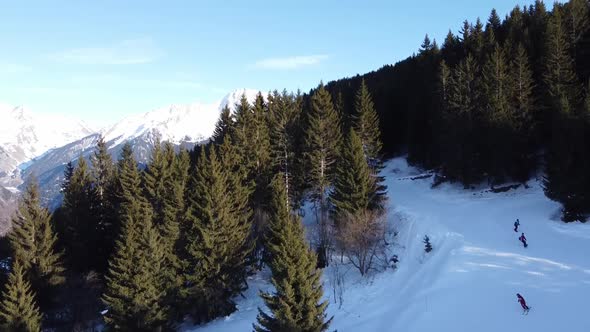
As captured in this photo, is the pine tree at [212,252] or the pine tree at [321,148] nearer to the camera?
the pine tree at [212,252]

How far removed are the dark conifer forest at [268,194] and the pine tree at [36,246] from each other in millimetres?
113

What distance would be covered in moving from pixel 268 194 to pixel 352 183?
9.71 m

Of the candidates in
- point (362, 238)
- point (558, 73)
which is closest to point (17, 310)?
point (362, 238)

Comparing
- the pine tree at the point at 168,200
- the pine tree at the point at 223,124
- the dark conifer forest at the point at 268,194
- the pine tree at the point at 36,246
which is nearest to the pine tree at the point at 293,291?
the dark conifer forest at the point at 268,194

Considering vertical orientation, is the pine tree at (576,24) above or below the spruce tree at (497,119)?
above

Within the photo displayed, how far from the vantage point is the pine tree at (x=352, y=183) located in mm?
38562

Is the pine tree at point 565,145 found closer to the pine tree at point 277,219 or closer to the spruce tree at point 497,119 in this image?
the spruce tree at point 497,119

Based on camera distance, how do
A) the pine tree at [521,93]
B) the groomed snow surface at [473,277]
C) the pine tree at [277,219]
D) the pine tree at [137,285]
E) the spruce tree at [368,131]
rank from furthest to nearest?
→ 1. the spruce tree at [368,131]
2. the pine tree at [521,93]
3. the pine tree at [137,285]
4. the pine tree at [277,219]
5. the groomed snow surface at [473,277]

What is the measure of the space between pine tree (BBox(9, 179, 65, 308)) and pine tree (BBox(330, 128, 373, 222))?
26.2 m

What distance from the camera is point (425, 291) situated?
1160 inches

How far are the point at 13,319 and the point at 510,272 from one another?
34009 millimetres

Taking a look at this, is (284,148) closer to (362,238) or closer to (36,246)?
(362,238)

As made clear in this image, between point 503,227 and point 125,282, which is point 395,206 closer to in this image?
point 503,227

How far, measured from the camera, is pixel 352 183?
3872cm
